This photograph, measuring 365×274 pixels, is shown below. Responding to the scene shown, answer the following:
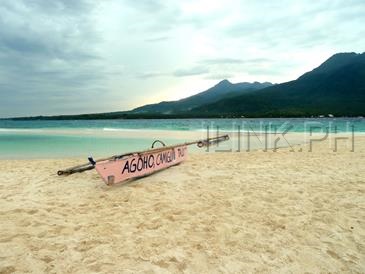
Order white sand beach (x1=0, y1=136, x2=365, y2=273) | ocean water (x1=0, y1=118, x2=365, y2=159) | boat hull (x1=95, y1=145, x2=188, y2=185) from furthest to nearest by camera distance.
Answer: ocean water (x1=0, y1=118, x2=365, y2=159)
boat hull (x1=95, y1=145, x2=188, y2=185)
white sand beach (x1=0, y1=136, x2=365, y2=273)

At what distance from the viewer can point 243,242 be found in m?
4.54

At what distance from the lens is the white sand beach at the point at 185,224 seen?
399 centimetres

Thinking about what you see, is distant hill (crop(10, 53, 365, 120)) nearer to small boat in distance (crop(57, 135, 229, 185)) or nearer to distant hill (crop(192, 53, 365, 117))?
distant hill (crop(192, 53, 365, 117))

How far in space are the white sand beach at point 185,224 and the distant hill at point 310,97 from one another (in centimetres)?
11376

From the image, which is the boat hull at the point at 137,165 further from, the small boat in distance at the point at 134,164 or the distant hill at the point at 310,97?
the distant hill at the point at 310,97

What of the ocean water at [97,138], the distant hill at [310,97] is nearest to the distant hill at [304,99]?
the distant hill at [310,97]

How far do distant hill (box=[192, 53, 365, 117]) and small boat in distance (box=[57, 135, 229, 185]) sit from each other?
365 ft

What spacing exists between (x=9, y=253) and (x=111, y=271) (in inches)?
52.1

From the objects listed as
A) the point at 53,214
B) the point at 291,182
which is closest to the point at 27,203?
the point at 53,214

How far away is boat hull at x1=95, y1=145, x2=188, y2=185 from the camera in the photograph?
729 centimetres

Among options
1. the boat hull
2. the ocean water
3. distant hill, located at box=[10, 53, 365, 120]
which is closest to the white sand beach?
the boat hull

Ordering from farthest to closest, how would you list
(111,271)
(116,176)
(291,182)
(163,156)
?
(163,156) → (291,182) → (116,176) → (111,271)

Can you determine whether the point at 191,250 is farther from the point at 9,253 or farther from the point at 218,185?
the point at 218,185

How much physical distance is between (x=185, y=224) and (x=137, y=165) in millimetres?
3378
